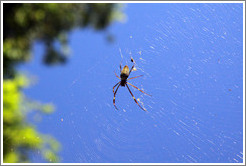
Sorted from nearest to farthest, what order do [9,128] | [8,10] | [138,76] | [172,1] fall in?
[172,1]
[138,76]
[9,128]
[8,10]

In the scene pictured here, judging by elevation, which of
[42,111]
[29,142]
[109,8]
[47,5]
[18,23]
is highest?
[109,8]

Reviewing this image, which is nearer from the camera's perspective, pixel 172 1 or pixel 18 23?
pixel 172 1

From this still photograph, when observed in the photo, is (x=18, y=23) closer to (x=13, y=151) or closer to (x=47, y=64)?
(x=47, y=64)

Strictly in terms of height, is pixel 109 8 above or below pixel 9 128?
above

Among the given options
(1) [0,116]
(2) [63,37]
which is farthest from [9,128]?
(2) [63,37]

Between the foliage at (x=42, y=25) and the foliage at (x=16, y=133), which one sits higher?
the foliage at (x=42, y=25)

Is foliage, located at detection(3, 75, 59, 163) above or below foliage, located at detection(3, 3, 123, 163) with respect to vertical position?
below

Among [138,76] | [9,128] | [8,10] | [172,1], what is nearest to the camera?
[172,1]

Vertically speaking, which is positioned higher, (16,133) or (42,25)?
(42,25)

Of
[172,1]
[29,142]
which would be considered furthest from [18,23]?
[172,1]
